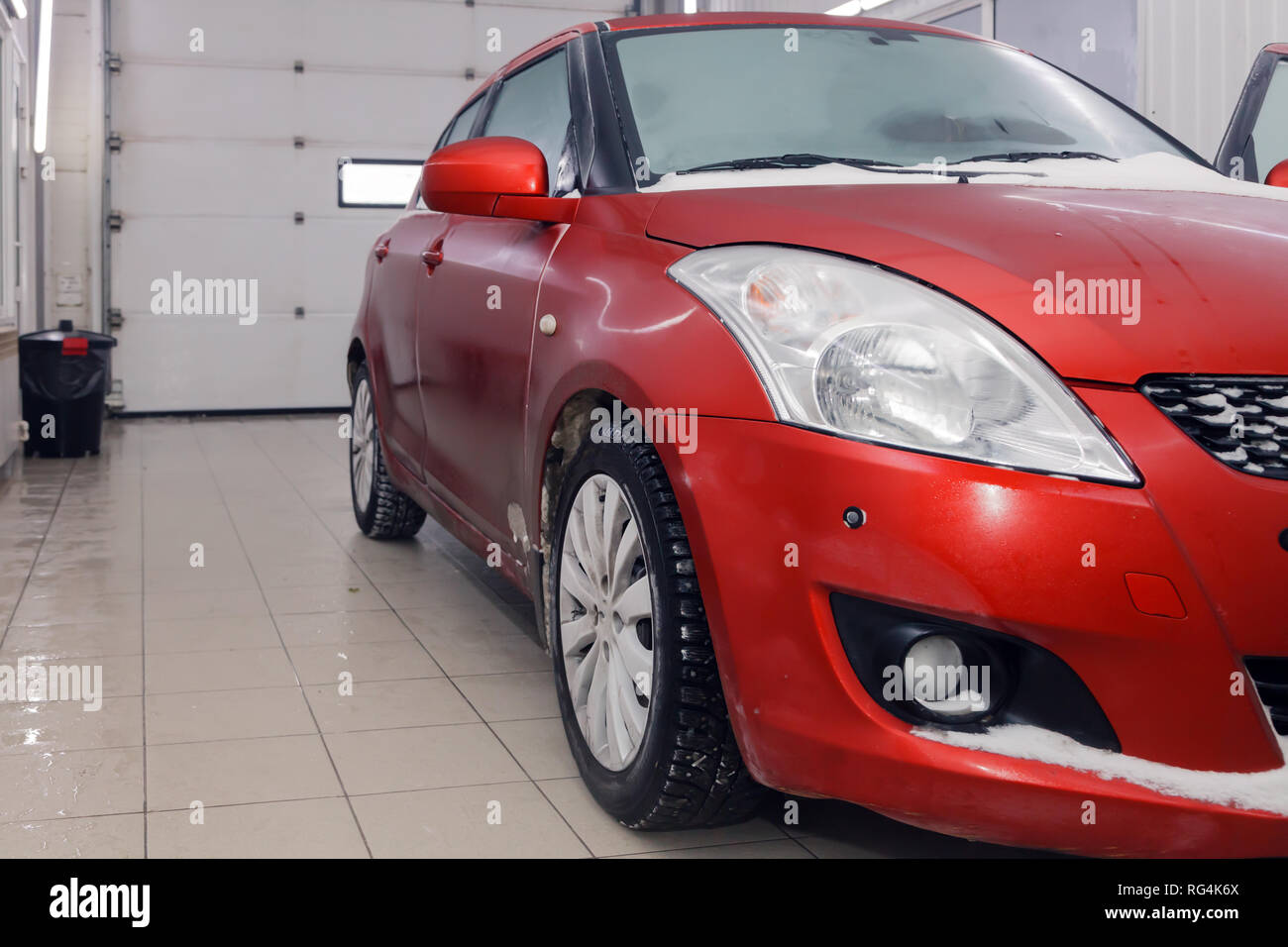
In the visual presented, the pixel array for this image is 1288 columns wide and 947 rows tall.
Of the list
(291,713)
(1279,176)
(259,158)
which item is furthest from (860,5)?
(291,713)

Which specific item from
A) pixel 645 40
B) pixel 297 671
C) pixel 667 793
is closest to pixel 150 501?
pixel 297 671

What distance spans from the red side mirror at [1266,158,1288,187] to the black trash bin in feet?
21.0

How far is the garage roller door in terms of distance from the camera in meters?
9.53

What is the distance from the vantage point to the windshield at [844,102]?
2.51 m

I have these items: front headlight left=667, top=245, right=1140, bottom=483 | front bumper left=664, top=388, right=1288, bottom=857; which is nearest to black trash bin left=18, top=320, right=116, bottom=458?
front headlight left=667, top=245, right=1140, bottom=483

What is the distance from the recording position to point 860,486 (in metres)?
1.65

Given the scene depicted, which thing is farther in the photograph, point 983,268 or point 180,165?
point 180,165

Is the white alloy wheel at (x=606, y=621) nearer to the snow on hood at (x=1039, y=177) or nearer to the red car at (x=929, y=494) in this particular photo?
the red car at (x=929, y=494)

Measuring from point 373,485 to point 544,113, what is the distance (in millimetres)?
1982

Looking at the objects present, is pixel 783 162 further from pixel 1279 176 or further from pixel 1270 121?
pixel 1270 121

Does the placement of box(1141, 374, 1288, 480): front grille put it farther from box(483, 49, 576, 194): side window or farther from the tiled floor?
box(483, 49, 576, 194): side window

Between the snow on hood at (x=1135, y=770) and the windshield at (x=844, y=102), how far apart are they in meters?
1.21
